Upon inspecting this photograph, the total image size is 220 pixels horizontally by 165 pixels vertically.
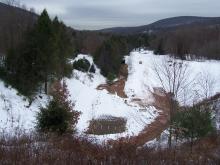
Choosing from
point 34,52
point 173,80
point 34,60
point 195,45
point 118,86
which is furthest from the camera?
point 195,45

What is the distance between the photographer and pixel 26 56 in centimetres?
3409

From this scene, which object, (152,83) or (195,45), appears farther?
(195,45)

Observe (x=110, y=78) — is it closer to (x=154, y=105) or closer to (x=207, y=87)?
(x=207, y=87)

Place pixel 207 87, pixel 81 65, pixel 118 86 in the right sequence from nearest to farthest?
1. pixel 207 87
2. pixel 118 86
3. pixel 81 65

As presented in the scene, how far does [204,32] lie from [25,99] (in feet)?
342

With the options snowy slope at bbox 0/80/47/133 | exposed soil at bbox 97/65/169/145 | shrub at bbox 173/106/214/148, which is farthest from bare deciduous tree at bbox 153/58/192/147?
snowy slope at bbox 0/80/47/133

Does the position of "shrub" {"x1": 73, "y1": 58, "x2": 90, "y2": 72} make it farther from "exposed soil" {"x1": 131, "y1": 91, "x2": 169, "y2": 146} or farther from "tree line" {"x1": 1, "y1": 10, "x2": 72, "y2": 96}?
"exposed soil" {"x1": 131, "y1": 91, "x2": 169, "y2": 146}

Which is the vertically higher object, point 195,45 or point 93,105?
point 195,45

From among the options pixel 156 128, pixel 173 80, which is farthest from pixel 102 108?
pixel 173 80

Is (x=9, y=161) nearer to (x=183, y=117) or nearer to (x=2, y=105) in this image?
(x=183, y=117)

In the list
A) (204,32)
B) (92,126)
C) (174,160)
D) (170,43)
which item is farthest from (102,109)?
(204,32)

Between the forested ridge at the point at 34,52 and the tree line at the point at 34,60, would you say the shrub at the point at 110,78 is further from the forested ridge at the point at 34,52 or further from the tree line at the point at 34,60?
the tree line at the point at 34,60

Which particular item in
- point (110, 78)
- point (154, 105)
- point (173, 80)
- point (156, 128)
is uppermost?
point (173, 80)

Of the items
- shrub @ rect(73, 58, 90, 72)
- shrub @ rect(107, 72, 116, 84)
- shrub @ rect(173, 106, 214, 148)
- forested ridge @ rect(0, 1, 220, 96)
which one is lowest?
shrub @ rect(107, 72, 116, 84)
